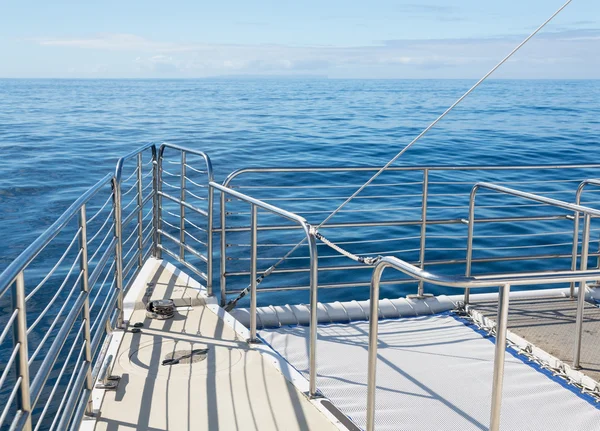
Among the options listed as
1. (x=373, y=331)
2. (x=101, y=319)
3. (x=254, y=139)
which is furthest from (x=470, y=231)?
(x=254, y=139)


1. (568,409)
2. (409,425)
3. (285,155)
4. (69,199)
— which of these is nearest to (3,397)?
(409,425)

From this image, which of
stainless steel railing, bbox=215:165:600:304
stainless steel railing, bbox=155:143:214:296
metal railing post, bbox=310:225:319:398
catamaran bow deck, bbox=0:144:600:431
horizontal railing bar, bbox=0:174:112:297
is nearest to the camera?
horizontal railing bar, bbox=0:174:112:297

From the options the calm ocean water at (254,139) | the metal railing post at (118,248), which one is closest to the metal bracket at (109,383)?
the metal railing post at (118,248)

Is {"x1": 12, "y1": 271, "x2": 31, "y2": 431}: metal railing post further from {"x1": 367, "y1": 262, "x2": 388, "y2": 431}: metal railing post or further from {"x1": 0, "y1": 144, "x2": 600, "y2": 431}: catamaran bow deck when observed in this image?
{"x1": 367, "y1": 262, "x2": 388, "y2": 431}: metal railing post

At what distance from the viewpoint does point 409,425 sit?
3203mm

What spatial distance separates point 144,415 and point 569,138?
18.6 meters

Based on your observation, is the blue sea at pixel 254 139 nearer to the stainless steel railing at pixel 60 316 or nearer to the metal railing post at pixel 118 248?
the stainless steel railing at pixel 60 316

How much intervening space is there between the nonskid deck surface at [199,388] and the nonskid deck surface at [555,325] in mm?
1766

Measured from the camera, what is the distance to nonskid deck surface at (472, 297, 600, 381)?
13.2 ft

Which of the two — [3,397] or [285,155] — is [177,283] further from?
[285,155]

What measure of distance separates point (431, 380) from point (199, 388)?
1283mm

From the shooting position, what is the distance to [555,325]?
4.50 m

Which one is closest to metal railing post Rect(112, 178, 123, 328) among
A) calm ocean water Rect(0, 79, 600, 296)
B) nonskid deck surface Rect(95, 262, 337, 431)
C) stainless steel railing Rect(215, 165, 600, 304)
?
nonskid deck surface Rect(95, 262, 337, 431)

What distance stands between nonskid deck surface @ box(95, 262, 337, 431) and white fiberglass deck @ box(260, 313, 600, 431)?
0.40m
